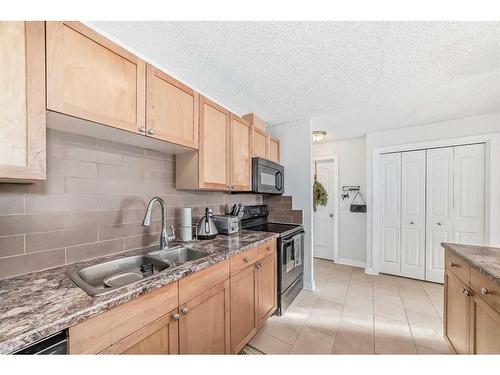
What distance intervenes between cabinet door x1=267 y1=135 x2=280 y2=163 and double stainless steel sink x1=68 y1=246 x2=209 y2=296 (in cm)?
173

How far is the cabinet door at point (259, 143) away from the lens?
96.0 inches

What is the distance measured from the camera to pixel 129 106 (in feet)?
3.83

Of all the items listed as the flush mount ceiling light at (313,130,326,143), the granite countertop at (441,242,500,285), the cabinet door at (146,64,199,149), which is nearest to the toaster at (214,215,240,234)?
the cabinet door at (146,64,199,149)

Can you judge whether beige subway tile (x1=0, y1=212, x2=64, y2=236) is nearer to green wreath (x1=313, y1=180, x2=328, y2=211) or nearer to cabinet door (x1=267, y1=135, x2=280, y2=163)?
cabinet door (x1=267, y1=135, x2=280, y2=163)

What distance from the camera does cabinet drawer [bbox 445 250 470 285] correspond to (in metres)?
1.31

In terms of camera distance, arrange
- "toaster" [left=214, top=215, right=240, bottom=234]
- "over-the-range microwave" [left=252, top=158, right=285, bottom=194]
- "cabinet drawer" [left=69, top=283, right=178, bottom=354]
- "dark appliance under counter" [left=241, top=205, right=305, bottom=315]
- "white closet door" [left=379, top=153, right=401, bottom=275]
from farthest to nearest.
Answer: "white closet door" [left=379, top=153, right=401, bottom=275] < "over-the-range microwave" [left=252, top=158, right=285, bottom=194] < "dark appliance under counter" [left=241, top=205, right=305, bottom=315] < "toaster" [left=214, top=215, right=240, bottom=234] < "cabinet drawer" [left=69, top=283, right=178, bottom=354]

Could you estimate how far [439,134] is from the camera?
2.94 metres

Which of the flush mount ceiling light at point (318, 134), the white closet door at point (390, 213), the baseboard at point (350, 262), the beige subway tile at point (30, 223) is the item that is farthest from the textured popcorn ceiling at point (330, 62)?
the baseboard at point (350, 262)

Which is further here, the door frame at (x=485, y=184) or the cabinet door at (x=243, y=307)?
the door frame at (x=485, y=184)

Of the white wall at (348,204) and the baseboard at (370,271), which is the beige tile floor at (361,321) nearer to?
the baseboard at (370,271)

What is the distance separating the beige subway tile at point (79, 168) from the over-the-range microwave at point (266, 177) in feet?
4.80

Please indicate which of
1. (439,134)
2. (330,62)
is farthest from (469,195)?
(330,62)
